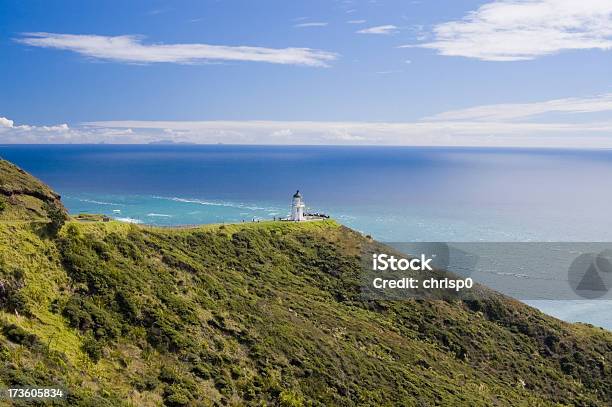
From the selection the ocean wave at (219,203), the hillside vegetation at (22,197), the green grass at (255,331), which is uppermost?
the hillside vegetation at (22,197)

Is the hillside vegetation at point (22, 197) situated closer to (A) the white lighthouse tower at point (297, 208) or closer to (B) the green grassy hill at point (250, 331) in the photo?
(B) the green grassy hill at point (250, 331)

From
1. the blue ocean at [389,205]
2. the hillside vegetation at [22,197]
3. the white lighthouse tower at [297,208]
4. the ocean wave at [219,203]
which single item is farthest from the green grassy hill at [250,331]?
the ocean wave at [219,203]

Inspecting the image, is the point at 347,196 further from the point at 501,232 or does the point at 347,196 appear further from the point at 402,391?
the point at 402,391

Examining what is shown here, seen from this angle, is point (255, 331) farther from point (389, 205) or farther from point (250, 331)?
point (389, 205)

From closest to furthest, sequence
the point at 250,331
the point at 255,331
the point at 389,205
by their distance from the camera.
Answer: the point at 250,331 < the point at 255,331 < the point at 389,205

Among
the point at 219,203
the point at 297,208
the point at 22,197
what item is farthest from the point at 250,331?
the point at 219,203

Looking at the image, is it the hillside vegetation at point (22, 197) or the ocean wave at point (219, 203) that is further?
the ocean wave at point (219, 203)

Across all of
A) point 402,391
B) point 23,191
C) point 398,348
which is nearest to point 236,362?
point 402,391

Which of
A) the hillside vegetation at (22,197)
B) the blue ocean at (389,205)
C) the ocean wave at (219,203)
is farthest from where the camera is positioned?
the ocean wave at (219,203)

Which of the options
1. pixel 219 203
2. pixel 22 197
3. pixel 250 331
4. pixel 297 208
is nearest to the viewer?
pixel 250 331
